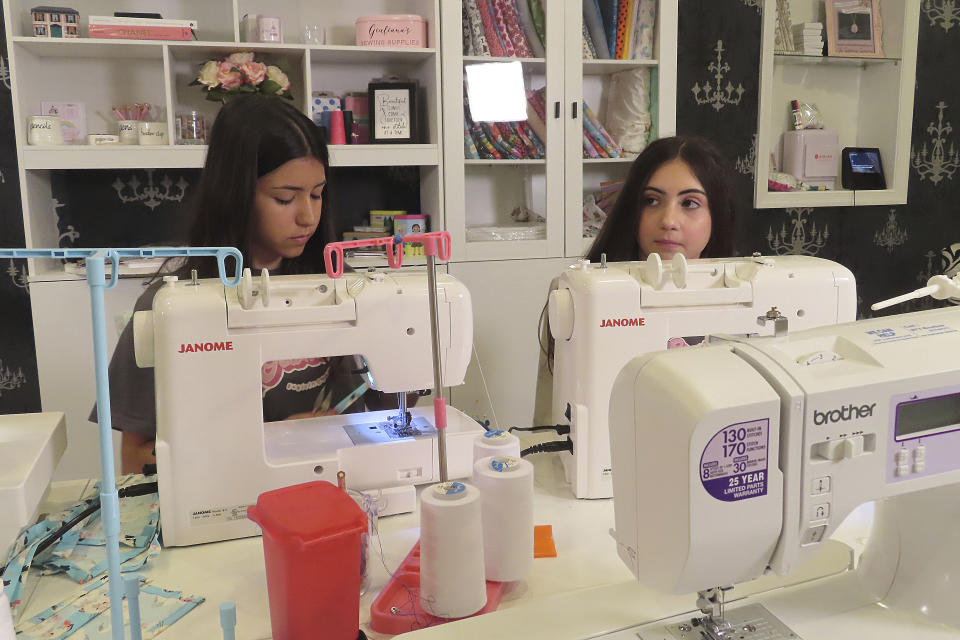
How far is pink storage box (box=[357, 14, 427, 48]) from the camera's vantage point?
2.70 meters

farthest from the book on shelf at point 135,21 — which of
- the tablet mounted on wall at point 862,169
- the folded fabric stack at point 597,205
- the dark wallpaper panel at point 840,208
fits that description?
the tablet mounted on wall at point 862,169

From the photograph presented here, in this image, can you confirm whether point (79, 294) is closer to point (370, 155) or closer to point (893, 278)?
point (370, 155)

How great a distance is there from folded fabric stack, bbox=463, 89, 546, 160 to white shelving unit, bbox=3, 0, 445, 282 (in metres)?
0.14

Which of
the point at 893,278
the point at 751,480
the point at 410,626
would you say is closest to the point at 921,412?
the point at 751,480

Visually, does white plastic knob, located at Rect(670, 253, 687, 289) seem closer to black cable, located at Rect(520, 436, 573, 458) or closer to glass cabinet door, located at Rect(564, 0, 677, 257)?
black cable, located at Rect(520, 436, 573, 458)

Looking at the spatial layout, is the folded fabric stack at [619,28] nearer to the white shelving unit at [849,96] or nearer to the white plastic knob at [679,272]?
the white shelving unit at [849,96]

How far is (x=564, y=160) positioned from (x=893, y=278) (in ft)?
6.01

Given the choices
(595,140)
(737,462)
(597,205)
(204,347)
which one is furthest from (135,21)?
(737,462)

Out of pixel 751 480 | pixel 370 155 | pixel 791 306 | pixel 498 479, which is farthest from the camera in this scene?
pixel 370 155

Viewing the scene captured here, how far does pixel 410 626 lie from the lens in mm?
932

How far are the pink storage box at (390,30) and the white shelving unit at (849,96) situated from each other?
1454mm

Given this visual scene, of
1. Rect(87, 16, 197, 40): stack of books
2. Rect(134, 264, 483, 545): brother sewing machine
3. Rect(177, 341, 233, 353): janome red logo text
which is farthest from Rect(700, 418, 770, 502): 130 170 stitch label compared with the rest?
Rect(87, 16, 197, 40): stack of books

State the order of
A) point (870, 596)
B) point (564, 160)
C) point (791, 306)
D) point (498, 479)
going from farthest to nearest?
point (564, 160) < point (791, 306) < point (498, 479) < point (870, 596)

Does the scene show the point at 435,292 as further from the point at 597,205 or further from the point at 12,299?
the point at 12,299
